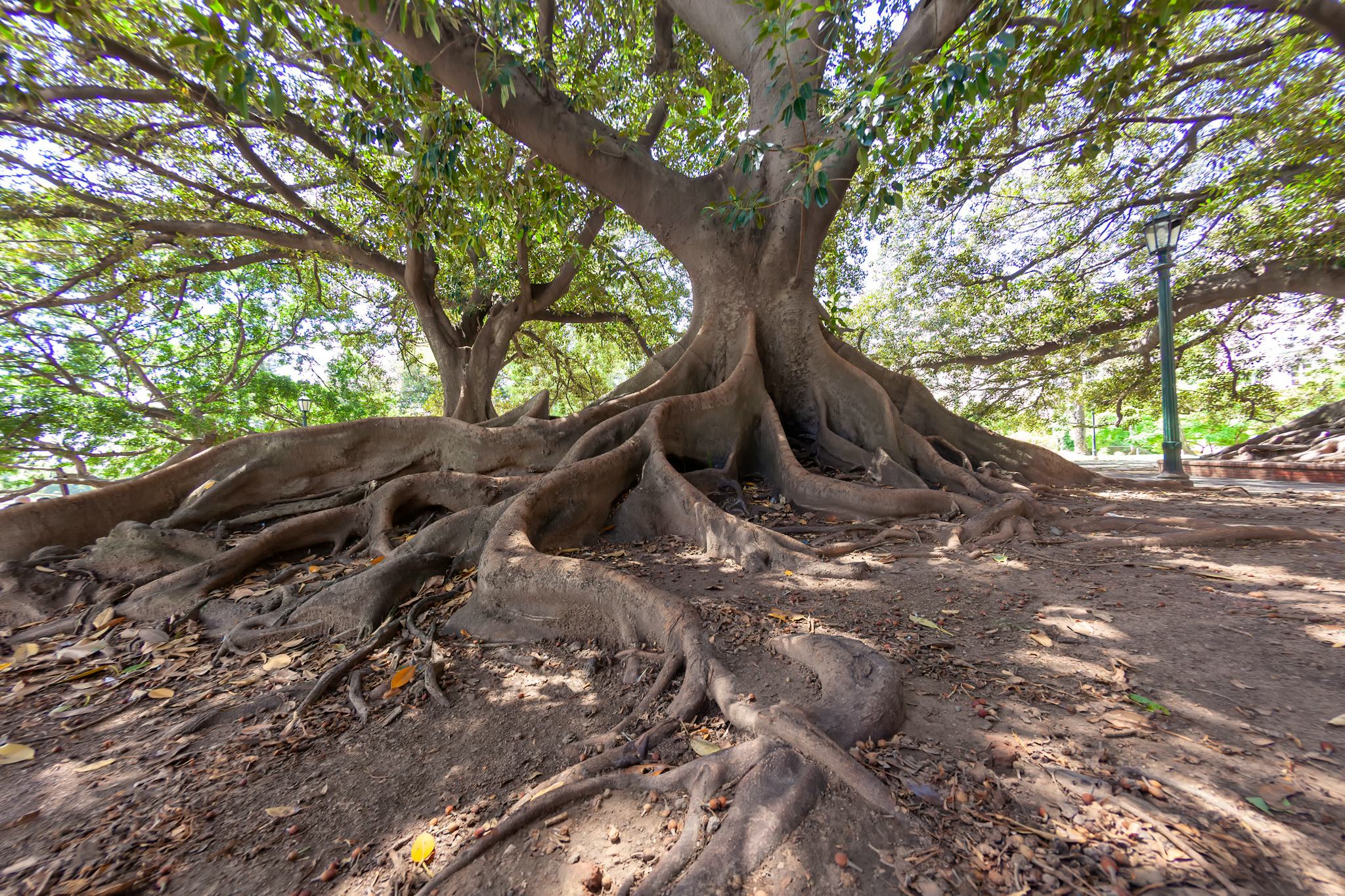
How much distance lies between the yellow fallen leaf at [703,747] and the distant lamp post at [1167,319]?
7.04 m

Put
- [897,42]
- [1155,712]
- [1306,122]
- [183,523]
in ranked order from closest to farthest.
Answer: [1155,712]
[183,523]
[897,42]
[1306,122]

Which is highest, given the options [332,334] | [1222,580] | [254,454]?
[332,334]

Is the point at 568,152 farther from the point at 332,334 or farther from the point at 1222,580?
the point at 332,334

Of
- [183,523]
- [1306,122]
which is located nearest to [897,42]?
[1306,122]

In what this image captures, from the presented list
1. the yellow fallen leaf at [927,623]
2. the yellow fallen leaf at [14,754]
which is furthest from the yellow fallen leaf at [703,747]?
the yellow fallen leaf at [14,754]

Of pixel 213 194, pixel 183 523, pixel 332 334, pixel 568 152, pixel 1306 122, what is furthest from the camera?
pixel 332 334

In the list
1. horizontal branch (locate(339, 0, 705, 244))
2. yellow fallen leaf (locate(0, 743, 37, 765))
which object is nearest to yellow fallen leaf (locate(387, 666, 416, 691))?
yellow fallen leaf (locate(0, 743, 37, 765))

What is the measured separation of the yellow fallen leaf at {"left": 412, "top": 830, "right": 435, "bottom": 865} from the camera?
1.39 meters

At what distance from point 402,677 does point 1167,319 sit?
840 cm

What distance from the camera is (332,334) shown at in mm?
10742

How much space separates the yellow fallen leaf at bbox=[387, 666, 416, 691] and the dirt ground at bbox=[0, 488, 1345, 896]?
0.05 m

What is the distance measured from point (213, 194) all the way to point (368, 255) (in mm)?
1897

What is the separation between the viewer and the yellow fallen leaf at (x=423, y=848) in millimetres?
1387

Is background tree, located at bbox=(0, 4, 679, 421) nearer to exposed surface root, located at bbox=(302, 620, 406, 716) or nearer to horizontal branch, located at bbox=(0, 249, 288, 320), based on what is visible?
horizontal branch, located at bbox=(0, 249, 288, 320)
